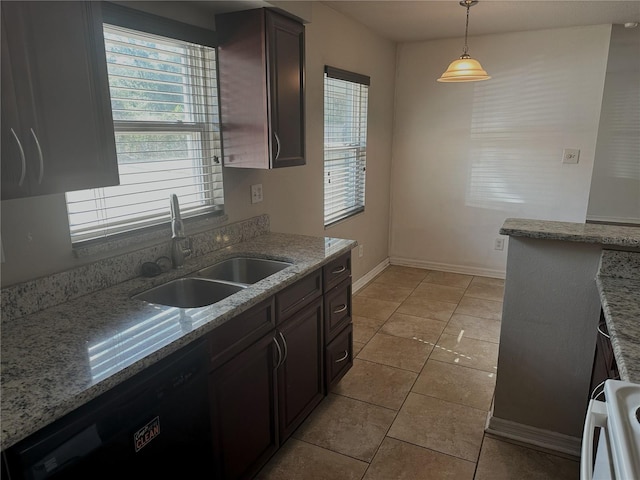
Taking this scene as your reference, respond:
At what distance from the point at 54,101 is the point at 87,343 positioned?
700 mm

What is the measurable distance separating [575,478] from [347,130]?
2.92 metres

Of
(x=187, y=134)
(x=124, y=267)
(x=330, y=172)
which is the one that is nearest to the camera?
(x=124, y=267)

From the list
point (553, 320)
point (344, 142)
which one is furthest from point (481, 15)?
point (553, 320)

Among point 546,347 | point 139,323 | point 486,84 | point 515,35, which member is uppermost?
point 515,35

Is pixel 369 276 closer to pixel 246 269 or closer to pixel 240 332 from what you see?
pixel 246 269

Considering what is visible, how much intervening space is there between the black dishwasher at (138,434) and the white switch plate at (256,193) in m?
1.35

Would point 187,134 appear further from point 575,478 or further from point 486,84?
point 486,84

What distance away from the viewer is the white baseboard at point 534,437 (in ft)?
7.00

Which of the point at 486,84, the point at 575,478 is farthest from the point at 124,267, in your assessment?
the point at 486,84

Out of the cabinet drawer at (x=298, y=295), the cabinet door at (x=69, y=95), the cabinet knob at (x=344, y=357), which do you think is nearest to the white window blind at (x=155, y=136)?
the cabinet door at (x=69, y=95)

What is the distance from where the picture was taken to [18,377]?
44.7 inches

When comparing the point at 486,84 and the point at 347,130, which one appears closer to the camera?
the point at 347,130

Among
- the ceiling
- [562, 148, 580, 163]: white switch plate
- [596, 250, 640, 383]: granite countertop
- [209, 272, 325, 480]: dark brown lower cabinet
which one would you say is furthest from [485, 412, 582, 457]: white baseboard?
[562, 148, 580, 163]: white switch plate

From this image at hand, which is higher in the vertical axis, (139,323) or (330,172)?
(330,172)
